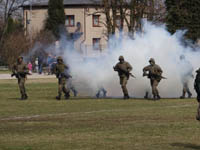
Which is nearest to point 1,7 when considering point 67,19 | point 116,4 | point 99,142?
point 67,19

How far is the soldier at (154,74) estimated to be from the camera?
3131 centimetres

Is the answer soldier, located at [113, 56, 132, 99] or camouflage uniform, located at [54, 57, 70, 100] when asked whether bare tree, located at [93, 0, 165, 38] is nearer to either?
soldier, located at [113, 56, 132, 99]

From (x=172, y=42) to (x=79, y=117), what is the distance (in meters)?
12.2

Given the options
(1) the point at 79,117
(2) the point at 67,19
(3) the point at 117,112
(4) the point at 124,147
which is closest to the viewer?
(4) the point at 124,147

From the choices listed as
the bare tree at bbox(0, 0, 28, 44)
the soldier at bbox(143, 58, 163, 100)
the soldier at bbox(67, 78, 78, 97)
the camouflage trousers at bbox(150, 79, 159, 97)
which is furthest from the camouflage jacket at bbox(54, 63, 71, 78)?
the bare tree at bbox(0, 0, 28, 44)

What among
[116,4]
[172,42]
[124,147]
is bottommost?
[124,147]

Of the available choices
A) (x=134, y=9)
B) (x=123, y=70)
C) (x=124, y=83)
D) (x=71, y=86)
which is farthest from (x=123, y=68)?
(x=134, y=9)

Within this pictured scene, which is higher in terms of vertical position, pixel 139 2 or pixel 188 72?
pixel 139 2

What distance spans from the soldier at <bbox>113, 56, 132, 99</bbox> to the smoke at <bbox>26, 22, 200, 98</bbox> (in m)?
1.53

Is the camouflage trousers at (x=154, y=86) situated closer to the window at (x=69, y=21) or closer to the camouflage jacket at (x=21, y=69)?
the camouflage jacket at (x=21, y=69)

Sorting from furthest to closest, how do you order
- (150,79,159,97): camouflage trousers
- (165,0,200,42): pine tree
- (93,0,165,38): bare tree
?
1. (165,0,200,42): pine tree
2. (93,0,165,38): bare tree
3. (150,79,159,97): camouflage trousers

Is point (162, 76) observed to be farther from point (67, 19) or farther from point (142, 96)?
point (67, 19)

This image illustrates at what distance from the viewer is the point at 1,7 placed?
80750 millimetres

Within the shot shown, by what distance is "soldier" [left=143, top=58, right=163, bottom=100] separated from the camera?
31312 millimetres
